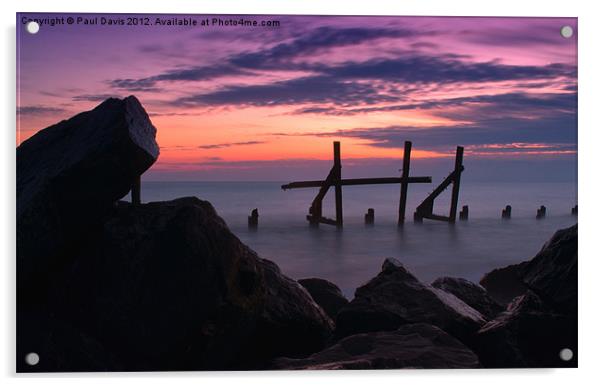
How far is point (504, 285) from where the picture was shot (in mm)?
8594

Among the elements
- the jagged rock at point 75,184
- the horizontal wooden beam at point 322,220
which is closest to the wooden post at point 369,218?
the horizontal wooden beam at point 322,220

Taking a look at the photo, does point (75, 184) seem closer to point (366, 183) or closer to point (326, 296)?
point (326, 296)

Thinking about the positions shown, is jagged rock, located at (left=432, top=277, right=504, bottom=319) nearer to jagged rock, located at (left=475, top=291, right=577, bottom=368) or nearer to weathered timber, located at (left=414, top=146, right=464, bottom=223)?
jagged rock, located at (left=475, top=291, right=577, bottom=368)

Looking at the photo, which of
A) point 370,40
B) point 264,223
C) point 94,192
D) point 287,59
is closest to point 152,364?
point 94,192

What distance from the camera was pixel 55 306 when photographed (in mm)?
5242

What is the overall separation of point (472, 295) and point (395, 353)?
2.09 m

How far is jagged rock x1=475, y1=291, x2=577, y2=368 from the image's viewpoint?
17.9ft

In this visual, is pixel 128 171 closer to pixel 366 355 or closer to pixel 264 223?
pixel 366 355

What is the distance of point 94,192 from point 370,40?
286 centimetres

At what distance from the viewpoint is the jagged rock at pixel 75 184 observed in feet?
16.8

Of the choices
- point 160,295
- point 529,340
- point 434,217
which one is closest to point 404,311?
point 529,340

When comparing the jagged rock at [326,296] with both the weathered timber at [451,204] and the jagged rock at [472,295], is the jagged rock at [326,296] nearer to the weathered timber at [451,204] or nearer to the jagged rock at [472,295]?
the jagged rock at [472,295]

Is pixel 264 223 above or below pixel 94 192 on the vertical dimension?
below

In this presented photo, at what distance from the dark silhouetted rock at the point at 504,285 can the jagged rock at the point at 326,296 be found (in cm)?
252
